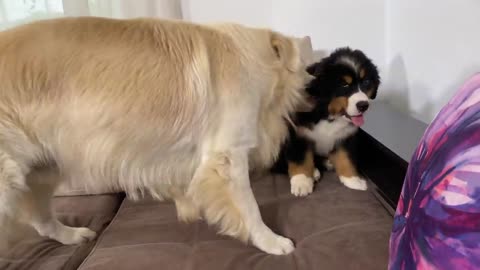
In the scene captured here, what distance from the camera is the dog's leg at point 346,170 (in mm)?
1577

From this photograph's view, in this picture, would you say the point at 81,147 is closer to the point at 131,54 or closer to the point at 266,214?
the point at 131,54

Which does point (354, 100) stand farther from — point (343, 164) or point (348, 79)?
point (343, 164)

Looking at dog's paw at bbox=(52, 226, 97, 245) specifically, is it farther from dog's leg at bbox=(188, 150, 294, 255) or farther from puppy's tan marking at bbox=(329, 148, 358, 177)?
puppy's tan marking at bbox=(329, 148, 358, 177)

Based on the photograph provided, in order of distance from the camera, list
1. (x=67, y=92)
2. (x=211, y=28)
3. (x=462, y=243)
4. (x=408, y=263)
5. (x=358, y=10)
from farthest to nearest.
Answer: (x=358, y=10)
(x=211, y=28)
(x=67, y=92)
(x=408, y=263)
(x=462, y=243)

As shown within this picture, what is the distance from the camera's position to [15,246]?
1.37 meters

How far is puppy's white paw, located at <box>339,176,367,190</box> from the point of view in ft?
5.13

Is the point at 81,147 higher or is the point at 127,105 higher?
the point at 127,105

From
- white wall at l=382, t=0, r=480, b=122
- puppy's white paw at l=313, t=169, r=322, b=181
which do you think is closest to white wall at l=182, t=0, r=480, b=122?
white wall at l=382, t=0, r=480, b=122

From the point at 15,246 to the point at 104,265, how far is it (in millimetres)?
383

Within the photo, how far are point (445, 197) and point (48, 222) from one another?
116 cm

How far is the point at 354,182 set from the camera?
5.18 feet

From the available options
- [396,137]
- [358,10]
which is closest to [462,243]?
[396,137]

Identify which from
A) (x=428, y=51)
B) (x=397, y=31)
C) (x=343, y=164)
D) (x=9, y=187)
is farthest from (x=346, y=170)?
(x=9, y=187)

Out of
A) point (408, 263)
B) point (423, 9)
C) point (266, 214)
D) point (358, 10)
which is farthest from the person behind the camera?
point (358, 10)
